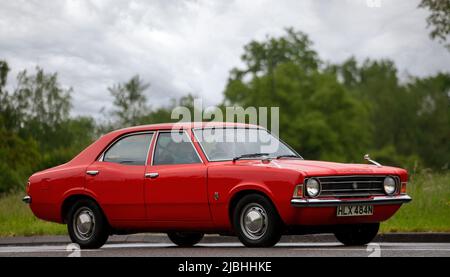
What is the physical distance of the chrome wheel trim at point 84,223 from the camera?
1248 centimetres

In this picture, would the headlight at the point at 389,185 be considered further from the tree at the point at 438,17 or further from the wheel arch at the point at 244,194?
the tree at the point at 438,17

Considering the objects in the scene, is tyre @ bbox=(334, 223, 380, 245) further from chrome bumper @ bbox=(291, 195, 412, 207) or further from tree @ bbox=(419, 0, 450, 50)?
tree @ bbox=(419, 0, 450, 50)

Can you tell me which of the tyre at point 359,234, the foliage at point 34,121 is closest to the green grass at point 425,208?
the tyre at point 359,234

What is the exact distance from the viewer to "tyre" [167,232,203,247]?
13.3 m

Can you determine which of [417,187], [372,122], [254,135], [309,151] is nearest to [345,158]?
[309,151]

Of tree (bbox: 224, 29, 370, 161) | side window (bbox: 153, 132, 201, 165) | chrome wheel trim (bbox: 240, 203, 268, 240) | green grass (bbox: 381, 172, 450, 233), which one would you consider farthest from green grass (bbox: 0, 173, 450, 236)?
tree (bbox: 224, 29, 370, 161)

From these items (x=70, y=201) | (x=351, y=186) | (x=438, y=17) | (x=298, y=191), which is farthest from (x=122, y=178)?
(x=438, y=17)

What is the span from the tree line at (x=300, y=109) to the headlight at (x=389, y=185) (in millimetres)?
57639

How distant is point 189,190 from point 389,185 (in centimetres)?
248

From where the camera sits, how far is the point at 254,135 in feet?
40.1

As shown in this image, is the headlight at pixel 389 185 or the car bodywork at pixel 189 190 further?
the headlight at pixel 389 185

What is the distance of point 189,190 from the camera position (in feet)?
37.6

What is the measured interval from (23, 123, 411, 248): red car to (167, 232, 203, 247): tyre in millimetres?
16
